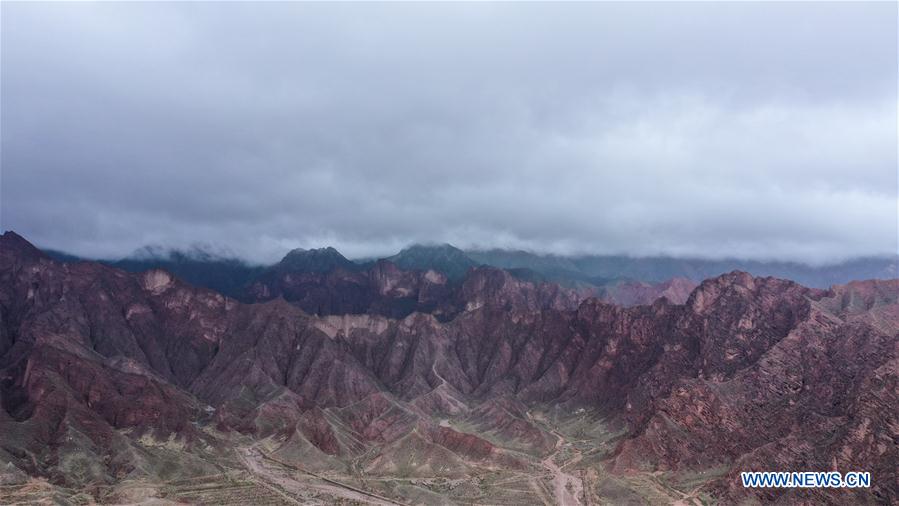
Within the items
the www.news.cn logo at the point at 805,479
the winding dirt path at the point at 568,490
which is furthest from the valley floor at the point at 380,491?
the www.news.cn logo at the point at 805,479

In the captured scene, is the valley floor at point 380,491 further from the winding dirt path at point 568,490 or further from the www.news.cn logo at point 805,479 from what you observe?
the www.news.cn logo at point 805,479

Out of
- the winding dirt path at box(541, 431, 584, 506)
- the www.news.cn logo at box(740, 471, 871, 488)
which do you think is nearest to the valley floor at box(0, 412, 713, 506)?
the winding dirt path at box(541, 431, 584, 506)

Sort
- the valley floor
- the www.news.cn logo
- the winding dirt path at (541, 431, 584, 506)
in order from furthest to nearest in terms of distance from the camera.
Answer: the winding dirt path at (541, 431, 584, 506) < the valley floor < the www.news.cn logo

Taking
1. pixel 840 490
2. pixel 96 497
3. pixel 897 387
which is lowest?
pixel 96 497

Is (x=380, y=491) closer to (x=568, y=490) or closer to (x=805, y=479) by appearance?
(x=568, y=490)

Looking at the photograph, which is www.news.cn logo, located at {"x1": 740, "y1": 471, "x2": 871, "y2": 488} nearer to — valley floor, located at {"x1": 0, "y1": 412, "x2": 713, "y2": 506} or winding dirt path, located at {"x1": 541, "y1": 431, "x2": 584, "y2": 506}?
valley floor, located at {"x1": 0, "y1": 412, "x2": 713, "y2": 506}

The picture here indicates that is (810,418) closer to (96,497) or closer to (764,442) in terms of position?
(764,442)

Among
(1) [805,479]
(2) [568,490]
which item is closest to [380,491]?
(2) [568,490]

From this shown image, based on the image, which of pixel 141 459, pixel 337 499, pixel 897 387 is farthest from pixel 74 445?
pixel 897 387
